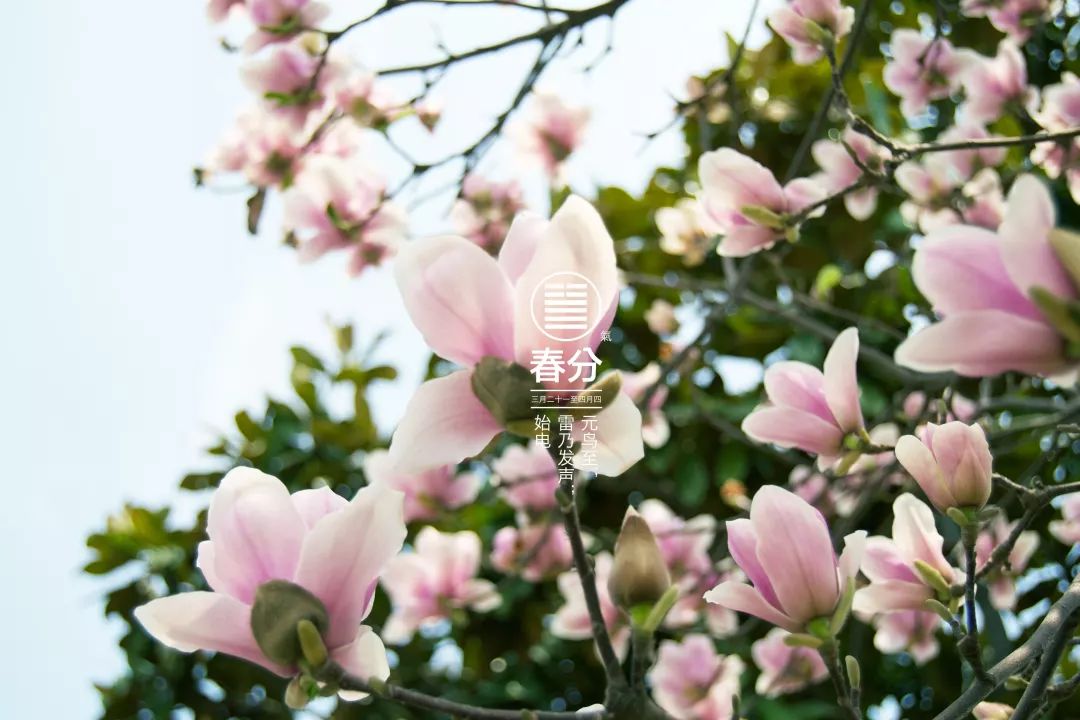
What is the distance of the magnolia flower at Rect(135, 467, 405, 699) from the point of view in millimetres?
473

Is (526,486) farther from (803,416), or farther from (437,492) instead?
(803,416)

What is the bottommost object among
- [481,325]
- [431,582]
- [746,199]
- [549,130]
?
[431,582]

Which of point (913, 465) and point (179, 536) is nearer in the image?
point (913, 465)

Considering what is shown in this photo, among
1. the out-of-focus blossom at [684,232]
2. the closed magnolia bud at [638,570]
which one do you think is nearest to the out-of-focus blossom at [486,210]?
the out-of-focus blossom at [684,232]

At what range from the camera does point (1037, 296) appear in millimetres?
375

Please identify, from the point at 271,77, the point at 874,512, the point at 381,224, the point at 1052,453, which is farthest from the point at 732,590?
the point at 874,512

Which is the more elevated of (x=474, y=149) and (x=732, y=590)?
(x=474, y=149)

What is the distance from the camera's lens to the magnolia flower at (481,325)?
0.49 m

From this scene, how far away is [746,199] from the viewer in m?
0.91

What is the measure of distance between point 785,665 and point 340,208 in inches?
37.6

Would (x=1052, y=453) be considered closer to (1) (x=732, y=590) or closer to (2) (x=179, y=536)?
(1) (x=732, y=590)

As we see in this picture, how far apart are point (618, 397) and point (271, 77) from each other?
1.01m

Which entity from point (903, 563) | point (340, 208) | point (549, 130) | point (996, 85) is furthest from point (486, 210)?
point (903, 563)

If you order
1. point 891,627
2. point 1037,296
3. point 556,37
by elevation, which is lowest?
point 891,627
